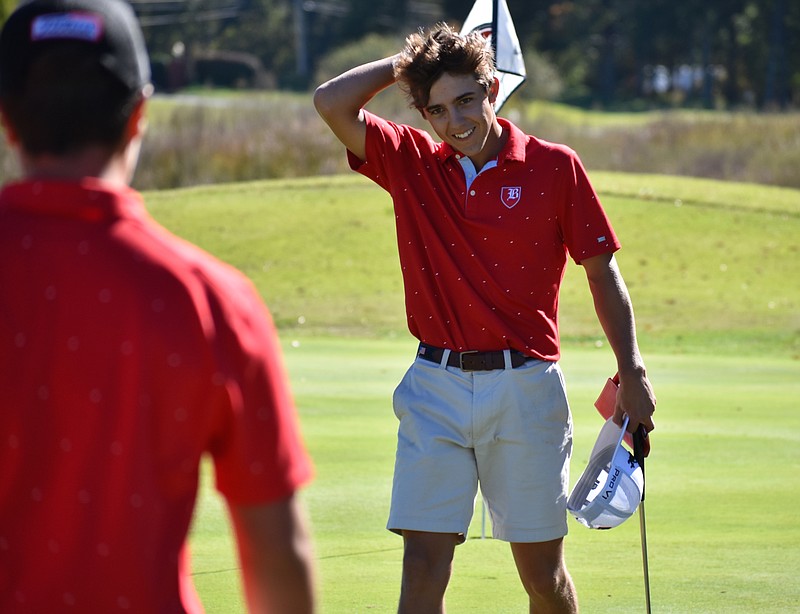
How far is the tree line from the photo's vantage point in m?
73.4

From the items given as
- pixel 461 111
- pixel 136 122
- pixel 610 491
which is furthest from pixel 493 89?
pixel 136 122

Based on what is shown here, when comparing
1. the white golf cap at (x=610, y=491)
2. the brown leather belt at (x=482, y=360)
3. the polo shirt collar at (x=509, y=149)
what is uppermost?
the polo shirt collar at (x=509, y=149)

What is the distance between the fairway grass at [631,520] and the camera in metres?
5.48

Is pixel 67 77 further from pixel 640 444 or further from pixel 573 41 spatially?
pixel 573 41

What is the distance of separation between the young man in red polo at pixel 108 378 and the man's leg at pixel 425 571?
2330 mm

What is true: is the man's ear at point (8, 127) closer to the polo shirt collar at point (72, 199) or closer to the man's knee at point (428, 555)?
the polo shirt collar at point (72, 199)

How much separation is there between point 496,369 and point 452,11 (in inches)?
2697

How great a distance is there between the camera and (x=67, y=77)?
1.94m

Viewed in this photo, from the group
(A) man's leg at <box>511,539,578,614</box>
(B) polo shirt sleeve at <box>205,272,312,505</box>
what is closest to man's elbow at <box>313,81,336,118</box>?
(A) man's leg at <box>511,539,578,614</box>

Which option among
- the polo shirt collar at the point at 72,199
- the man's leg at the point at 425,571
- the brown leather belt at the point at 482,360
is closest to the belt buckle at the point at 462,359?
the brown leather belt at the point at 482,360

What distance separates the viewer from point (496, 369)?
4328 mm

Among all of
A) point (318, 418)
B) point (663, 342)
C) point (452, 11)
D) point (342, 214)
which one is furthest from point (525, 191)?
point (452, 11)

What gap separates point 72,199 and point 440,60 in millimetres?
2589

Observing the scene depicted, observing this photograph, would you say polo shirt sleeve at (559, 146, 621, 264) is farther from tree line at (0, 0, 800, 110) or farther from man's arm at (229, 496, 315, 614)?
tree line at (0, 0, 800, 110)
